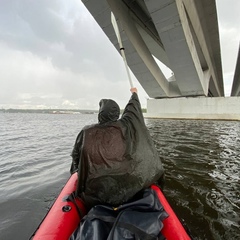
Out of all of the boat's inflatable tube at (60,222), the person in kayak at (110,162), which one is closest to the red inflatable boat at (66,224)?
the boat's inflatable tube at (60,222)

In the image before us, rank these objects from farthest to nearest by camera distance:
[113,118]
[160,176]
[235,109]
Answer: [235,109] → [160,176] → [113,118]

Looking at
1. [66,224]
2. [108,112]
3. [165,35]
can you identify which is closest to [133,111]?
[108,112]

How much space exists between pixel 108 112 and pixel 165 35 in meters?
11.3

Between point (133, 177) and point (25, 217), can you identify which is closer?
point (133, 177)

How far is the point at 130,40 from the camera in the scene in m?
12.6

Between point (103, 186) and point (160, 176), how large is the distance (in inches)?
37.1

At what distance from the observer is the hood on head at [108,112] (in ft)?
6.57

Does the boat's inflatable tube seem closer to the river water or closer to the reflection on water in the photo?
the river water

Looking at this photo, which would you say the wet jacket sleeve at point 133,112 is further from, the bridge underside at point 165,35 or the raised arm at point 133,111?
the bridge underside at point 165,35

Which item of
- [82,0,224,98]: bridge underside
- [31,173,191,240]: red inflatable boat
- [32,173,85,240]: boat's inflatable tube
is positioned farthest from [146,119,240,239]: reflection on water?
[82,0,224,98]: bridge underside

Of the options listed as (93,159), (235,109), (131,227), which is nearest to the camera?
(131,227)

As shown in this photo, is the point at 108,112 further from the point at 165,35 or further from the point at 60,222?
the point at 165,35

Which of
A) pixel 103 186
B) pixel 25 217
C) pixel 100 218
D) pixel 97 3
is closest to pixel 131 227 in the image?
pixel 100 218

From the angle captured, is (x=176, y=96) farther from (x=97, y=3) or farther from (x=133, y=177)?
(x=133, y=177)
